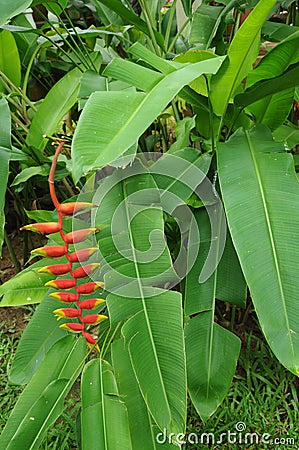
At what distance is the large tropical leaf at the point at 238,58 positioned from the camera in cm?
65

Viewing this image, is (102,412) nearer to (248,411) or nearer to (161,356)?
(161,356)

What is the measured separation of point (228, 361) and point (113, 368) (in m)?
0.17

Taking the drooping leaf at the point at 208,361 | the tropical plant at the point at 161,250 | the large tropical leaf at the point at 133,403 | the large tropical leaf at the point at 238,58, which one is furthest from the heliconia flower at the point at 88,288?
the large tropical leaf at the point at 238,58

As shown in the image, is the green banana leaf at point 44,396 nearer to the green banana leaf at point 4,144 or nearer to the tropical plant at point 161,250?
the tropical plant at point 161,250

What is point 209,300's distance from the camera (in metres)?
0.79

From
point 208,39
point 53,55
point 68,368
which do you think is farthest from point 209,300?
point 53,55

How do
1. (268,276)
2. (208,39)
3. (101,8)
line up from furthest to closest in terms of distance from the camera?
(101,8), (208,39), (268,276)

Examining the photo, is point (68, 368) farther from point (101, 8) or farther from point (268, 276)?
point (101, 8)

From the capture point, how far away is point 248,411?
3.38ft

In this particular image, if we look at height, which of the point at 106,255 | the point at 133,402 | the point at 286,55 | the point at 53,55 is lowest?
the point at 133,402

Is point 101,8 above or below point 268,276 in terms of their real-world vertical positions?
above

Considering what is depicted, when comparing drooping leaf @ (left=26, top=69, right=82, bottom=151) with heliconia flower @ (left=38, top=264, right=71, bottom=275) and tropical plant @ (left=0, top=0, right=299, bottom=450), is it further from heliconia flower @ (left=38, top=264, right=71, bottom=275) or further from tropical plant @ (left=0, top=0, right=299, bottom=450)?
heliconia flower @ (left=38, top=264, right=71, bottom=275)

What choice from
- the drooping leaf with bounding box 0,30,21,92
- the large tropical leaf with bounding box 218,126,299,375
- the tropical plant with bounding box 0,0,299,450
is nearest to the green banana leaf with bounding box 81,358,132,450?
the tropical plant with bounding box 0,0,299,450

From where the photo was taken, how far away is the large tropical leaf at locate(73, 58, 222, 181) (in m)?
0.50
